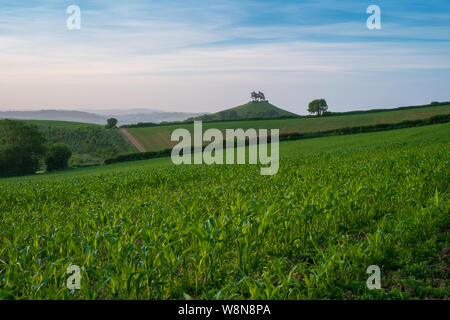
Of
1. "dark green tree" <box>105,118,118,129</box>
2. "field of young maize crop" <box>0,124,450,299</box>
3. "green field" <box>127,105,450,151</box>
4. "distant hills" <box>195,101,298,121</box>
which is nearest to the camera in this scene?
"field of young maize crop" <box>0,124,450,299</box>

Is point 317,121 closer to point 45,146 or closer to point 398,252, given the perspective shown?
point 45,146

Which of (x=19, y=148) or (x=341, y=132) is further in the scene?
(x=19, y=148)

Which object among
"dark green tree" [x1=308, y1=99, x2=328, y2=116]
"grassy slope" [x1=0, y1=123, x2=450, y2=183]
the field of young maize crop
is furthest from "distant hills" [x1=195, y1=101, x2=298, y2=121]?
the field of young maize crop

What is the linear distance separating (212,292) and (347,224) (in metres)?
4.36

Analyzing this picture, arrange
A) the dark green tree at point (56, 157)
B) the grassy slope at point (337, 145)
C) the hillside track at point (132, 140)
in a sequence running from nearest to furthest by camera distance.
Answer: the grassy slope at point (337, 145), the dark green tree at point (56, 157), the hillside track at point (132, 140)

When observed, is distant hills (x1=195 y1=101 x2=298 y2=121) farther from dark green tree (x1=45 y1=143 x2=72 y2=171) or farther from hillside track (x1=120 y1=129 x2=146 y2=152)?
dark green tree (x1=45 y1=143 x2=72 y2=171)

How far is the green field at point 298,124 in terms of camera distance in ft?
214

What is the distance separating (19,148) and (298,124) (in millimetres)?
52151

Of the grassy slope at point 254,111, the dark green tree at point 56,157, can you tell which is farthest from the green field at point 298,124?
the grassy slope at point 254,111

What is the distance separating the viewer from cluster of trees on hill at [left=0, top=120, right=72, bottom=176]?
5516 cm

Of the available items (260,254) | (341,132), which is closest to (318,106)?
(341,132)

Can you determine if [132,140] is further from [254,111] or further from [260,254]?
[254,111]

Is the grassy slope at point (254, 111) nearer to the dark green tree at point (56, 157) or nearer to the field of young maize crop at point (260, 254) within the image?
the dark green tree at point (56, 157)

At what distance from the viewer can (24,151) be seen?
56.2m
